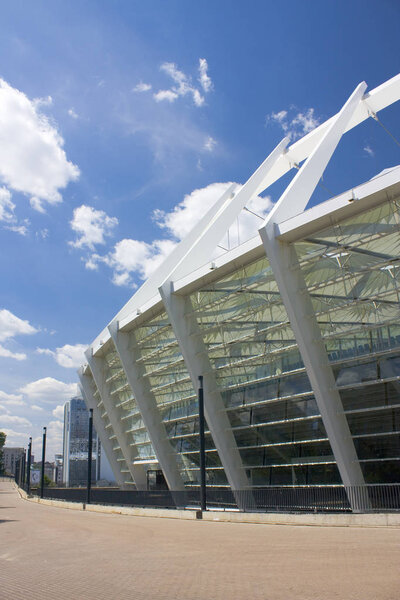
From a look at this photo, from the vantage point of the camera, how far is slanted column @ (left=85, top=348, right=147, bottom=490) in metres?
43.2

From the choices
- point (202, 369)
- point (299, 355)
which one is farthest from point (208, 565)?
point (202, 369)

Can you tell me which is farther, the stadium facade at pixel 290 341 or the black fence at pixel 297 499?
the stadium facade at pixel 290 341

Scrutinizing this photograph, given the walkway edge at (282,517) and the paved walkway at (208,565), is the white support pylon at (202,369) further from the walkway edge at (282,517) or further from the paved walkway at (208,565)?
the paved walkway at (208,565)

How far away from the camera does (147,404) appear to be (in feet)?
117

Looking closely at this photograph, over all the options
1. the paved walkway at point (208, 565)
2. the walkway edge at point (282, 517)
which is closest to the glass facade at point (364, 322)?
the walkway edge at point (282, 517)

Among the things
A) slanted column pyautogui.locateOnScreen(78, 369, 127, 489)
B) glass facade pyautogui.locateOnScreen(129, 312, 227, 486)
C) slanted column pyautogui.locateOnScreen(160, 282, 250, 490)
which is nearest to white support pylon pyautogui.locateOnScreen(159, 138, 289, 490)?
slanted column pyautogui.locateOnScreen(160, 282, 250, 490)

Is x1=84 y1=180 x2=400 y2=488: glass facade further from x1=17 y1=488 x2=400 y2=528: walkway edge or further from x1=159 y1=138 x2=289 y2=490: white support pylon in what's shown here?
x1=17 y1=488 x2=400 y2=528: walkway edge

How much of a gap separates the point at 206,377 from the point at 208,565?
1873 centimetres

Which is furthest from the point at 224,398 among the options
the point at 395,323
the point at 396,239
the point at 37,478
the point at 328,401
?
the point at 37,478

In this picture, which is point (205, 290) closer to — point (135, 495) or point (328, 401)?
point (328, 401)

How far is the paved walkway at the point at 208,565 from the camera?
23.9 ft

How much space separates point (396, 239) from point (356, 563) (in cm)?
1308

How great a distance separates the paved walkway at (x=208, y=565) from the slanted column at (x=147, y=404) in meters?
18.0

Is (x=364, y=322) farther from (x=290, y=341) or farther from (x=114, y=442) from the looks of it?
(x=114, y=442)
